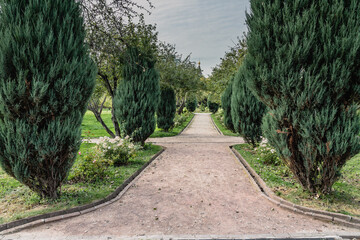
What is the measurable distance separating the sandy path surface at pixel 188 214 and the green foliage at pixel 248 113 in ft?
13.1

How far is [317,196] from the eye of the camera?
4445mm

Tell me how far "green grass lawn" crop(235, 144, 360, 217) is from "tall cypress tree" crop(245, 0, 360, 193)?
0.85 feet

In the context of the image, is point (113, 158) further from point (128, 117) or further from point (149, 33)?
point (149, 33)

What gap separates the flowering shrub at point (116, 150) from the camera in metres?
6.95

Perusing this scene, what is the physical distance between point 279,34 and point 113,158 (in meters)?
5.88

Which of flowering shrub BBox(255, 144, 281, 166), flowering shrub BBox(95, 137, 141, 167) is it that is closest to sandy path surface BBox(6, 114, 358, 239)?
flowering shrub BBox(95, 137, 141, 167)

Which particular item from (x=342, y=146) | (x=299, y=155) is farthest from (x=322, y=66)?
(x=299, y=155)

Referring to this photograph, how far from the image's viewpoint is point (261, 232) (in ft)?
11.0

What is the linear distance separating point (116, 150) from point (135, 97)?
3.25 meters

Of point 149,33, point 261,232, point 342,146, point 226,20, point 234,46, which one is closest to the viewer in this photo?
point 261,232

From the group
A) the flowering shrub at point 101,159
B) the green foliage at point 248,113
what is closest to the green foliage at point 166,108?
the green foliage at point 248,113

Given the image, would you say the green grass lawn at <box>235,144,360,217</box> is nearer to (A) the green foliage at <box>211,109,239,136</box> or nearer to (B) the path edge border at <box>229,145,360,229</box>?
(B) the path edge border at <box>229,145,360,229</box>

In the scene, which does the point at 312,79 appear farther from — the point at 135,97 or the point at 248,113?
the point at 135,97

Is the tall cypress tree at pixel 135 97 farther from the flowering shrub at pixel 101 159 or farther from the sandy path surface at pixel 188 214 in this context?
the sandy path surface at pixel 188 214
